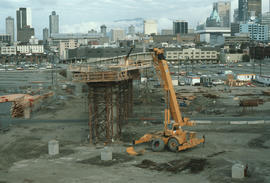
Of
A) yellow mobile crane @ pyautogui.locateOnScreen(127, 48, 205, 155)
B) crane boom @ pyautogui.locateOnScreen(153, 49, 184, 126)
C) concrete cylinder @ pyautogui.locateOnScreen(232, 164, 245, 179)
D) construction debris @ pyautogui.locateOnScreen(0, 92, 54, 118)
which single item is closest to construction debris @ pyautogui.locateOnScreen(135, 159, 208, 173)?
yellow mobile crane @ pyautogui.locateOnScreen(127, 48, 205, 155)

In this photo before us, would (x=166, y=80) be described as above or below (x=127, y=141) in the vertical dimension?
above

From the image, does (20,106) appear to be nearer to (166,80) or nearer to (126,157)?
(126,157)

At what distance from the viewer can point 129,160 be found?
28844 millimetres

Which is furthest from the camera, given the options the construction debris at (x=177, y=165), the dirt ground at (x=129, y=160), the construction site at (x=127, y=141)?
the construction debris at (x=177, y=165)

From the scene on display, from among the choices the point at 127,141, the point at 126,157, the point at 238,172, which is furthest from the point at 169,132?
the point at 238,172

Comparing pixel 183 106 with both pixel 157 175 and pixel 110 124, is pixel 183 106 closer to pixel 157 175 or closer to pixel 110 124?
pixel 110 124

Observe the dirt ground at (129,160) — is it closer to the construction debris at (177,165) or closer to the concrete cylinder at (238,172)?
the construction debris at (177,165)

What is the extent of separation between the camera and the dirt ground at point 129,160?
24.8m

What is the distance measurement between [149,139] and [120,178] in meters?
8.10

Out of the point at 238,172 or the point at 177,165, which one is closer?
the point at 238,172

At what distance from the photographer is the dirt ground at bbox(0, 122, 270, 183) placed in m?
24.8

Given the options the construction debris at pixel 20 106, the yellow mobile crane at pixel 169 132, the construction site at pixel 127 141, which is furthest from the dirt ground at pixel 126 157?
the construction debris at pixel 20 106

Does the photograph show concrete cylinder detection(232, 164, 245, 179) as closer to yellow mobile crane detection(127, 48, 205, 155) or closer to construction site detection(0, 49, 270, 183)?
construction site detection(0, 49, 270, 183)

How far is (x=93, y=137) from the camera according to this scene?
36031 millimetres
